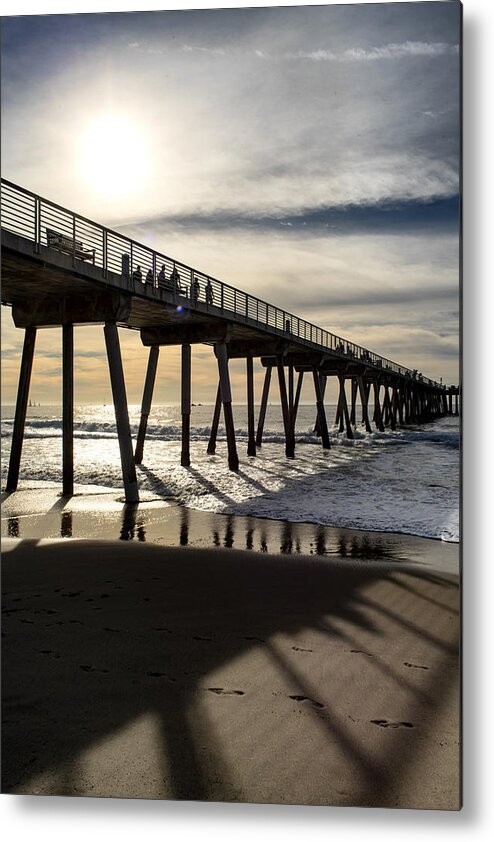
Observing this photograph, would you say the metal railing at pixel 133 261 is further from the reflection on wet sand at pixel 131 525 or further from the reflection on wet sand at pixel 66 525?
the reflection on wet sand at pixel 66 525

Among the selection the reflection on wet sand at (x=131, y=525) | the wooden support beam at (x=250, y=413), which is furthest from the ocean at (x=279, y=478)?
the wooden support beam at (x=250, y=413)

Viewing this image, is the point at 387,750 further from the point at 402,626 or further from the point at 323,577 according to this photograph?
the point at 323,577

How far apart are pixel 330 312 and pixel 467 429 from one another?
179 centimetres

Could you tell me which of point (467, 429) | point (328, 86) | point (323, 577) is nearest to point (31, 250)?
point (328, 86)

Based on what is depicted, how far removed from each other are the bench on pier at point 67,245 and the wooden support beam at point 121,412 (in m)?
1.58

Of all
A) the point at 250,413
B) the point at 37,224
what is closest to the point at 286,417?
the point at 250,413

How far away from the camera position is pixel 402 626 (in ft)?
13.6

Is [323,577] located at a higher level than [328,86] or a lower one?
lower

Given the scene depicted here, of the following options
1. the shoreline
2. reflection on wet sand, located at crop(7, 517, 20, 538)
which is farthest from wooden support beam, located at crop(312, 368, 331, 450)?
reflection on wet sand, located at crop(7, 517, 20, 538)

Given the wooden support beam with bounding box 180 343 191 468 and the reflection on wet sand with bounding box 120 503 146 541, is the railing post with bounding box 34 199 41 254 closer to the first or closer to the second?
the reflection on wet sand with bounding box 120 503 146 541

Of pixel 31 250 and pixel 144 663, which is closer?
pixel 144 663

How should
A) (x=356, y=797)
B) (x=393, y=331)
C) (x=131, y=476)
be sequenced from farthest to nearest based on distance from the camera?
(x=131, y=476) < (x=393, y=331) < (x=356, y=797)

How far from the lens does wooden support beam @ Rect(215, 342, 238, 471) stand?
13.8 metres

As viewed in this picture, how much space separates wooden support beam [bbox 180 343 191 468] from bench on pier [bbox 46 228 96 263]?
548 cm
